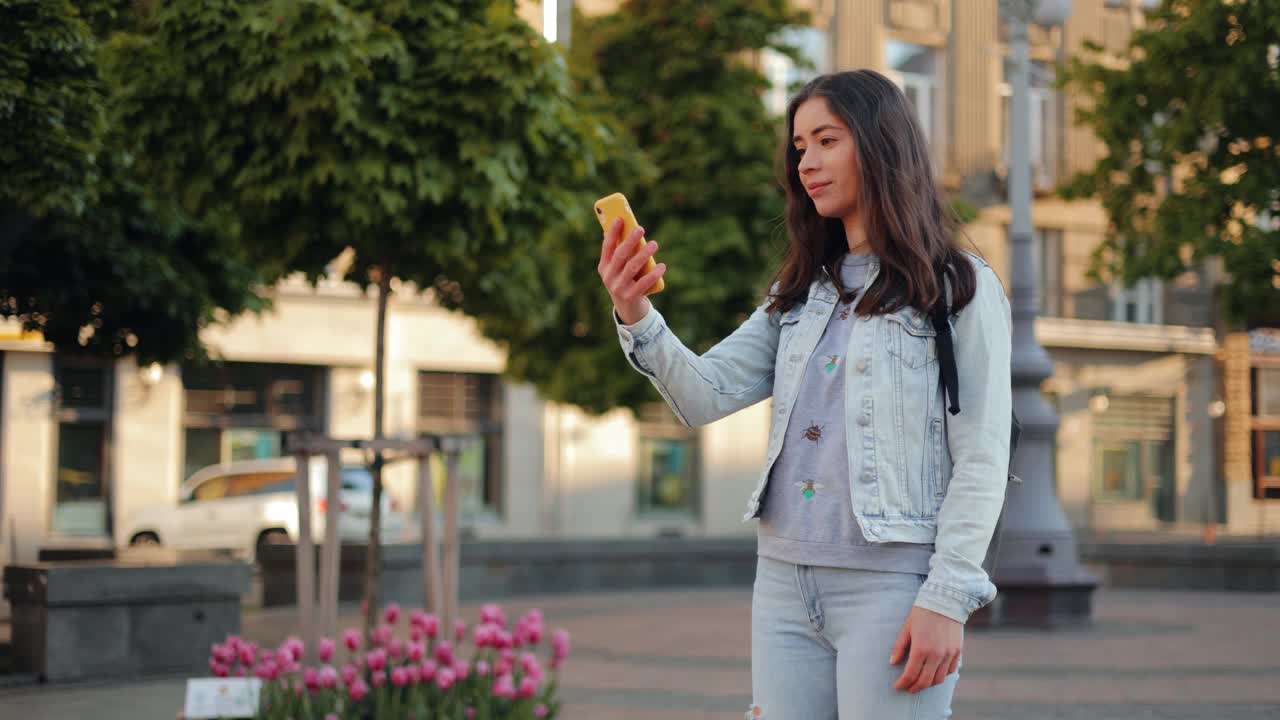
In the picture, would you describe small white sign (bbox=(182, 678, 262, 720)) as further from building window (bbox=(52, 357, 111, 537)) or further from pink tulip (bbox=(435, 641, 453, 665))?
building window (bbox=(52, 357, 111, 537))

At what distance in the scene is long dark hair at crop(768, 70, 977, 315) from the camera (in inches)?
111

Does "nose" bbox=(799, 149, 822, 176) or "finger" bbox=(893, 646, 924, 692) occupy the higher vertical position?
"nose" bbox=(799, 149, 822, 176)

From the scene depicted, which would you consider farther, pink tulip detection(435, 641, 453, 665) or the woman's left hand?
pink tulip detection(435, 641, 453, 665)

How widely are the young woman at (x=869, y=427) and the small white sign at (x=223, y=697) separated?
2.09 metres

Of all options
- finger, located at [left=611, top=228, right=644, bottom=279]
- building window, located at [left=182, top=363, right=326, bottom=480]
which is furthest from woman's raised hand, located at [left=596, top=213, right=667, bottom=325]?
building window, located at [left=182, top=363, right=326, bottom=480]

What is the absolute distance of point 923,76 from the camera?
108 feet

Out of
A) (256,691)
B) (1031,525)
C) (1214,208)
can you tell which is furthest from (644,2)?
(256,691)

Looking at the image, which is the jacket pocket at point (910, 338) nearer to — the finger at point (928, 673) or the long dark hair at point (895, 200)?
the long dark hair at point (895, 200)

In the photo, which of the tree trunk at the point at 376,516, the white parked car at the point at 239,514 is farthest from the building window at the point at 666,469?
the tree trunk at the point at 376,516

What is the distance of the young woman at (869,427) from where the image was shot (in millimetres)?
2684

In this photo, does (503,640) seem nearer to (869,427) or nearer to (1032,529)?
(869,427)

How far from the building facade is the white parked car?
0.73 m

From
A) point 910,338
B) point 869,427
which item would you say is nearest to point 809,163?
point 910,338

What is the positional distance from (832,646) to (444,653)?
2.17 m
